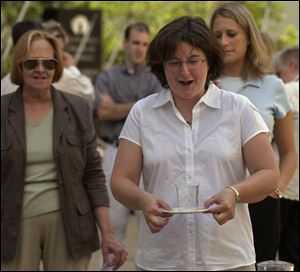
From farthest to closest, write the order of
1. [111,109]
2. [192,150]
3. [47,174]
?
[111,109] → [47,174] → [192,150]

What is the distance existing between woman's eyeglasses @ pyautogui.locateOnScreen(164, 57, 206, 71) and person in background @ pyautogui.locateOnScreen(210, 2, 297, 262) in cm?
110

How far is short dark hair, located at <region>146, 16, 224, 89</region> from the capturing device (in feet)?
11.9

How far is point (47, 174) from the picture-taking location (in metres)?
4.78

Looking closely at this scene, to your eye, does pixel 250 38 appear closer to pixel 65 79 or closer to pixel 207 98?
pixel 207 98

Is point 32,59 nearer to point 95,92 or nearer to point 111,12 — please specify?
point 95,92

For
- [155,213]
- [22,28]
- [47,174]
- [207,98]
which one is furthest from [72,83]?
[155,213]

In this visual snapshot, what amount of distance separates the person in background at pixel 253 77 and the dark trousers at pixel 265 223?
1.28 ft

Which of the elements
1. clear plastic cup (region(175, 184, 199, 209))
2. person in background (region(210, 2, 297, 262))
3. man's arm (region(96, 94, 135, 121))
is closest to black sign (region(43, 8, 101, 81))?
man's arm (region(96, 94, 135, 121))

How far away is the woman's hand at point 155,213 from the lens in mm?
3346

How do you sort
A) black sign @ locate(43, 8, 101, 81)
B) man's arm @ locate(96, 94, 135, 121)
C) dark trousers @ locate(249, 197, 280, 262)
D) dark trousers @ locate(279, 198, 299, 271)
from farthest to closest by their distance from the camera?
black sign @ locate(43, 8, 101, 81) → man's arm @ locate(96, 94, 135, 121) → dark trousers @ locate(279, 198, 299, 271) → dark trousers @ locate(249, 197, 280, 262)

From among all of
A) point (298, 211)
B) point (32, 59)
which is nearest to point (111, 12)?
point (298, 211)

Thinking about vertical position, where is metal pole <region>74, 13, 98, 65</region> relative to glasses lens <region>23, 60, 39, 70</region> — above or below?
above

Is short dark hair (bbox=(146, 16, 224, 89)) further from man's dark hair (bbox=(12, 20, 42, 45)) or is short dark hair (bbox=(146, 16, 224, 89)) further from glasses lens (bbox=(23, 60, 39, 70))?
man's dark hair (bbox=(12, 20, 42, 45))

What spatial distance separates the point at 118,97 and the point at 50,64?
2418mm
